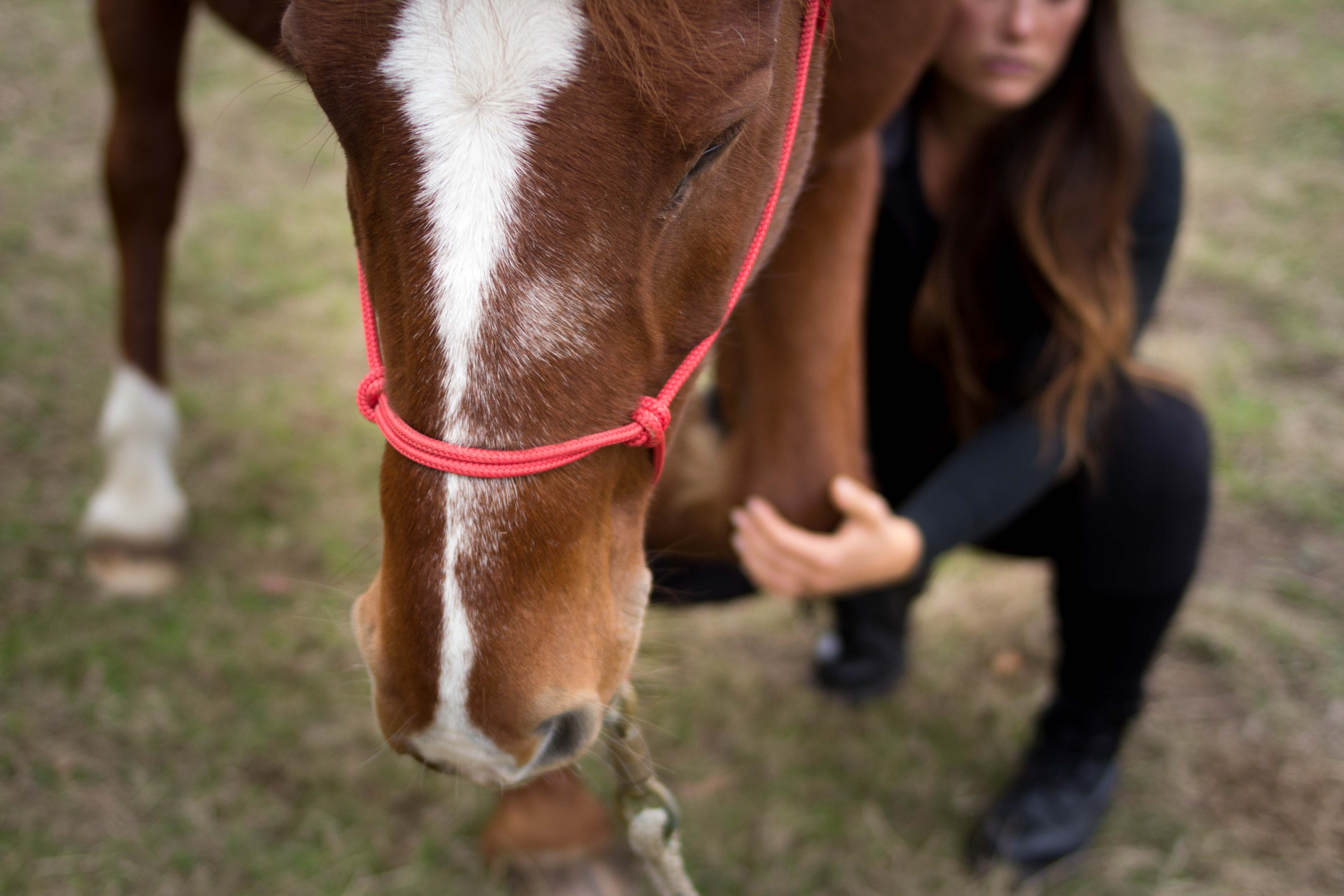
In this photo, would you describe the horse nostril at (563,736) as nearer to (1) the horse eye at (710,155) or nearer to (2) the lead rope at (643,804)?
(2) the lead rope at (643,804)

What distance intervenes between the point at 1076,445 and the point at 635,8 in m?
1.20

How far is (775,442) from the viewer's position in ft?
5.09

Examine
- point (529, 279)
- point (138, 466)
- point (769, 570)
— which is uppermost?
point (529, 279)

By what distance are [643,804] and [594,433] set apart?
0.53 meters

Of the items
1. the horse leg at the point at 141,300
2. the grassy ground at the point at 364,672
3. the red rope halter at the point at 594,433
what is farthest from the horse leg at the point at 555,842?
the horse leg at the point at 141,300

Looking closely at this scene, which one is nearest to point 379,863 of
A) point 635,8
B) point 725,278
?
point 725,278

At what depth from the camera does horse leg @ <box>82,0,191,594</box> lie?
210cm

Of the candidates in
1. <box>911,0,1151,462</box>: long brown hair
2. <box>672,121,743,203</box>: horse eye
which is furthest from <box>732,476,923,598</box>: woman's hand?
<box>672,121,743,203</box>: horse eye

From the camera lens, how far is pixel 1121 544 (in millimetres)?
1772

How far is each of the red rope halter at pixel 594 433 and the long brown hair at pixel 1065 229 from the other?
2.30ft

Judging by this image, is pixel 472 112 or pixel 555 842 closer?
pixel 472 112

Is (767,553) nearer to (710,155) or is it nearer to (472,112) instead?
(710,155)

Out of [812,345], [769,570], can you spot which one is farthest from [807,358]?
[769,570]

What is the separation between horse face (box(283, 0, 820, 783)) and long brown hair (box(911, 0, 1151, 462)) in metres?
0.89
